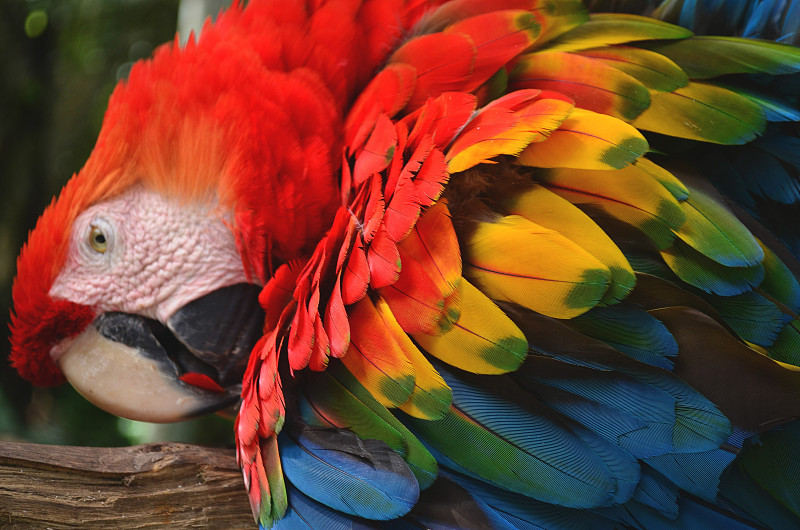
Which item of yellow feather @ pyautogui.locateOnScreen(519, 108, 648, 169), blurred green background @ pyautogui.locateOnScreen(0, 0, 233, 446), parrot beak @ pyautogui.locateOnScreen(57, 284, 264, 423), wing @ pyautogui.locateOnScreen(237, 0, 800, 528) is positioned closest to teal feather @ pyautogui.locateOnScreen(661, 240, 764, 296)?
wing @ pyautogui.locateOnScreen(237, 0, 800, 528)

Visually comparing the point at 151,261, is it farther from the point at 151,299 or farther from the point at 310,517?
the point at 310,517

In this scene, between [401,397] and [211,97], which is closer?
[401,397]

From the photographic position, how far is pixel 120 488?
0.67 metres

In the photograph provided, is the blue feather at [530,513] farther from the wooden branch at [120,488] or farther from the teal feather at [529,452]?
the wooden branch at [120,488]

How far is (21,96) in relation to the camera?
6.21 ft

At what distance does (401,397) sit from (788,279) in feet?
1.39

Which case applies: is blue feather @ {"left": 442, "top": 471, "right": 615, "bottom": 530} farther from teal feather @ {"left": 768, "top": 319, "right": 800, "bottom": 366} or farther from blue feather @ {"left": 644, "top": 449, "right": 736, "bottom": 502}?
teal feather @ {"left": 768, "top": 319, "right": 800, "bottom": 366}

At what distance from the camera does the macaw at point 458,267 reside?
631mm

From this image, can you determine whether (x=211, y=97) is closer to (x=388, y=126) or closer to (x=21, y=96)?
(x=388, y=126)

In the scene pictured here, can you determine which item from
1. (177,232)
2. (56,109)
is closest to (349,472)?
(177,232)

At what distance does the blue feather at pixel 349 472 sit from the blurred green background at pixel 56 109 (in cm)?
124

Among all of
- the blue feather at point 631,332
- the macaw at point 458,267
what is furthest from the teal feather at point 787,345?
the blue feather at point 631,332

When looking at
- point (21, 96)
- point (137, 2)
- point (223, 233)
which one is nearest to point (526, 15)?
point (223, 233)

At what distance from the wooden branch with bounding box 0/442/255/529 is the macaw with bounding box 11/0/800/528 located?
0.05 metres
